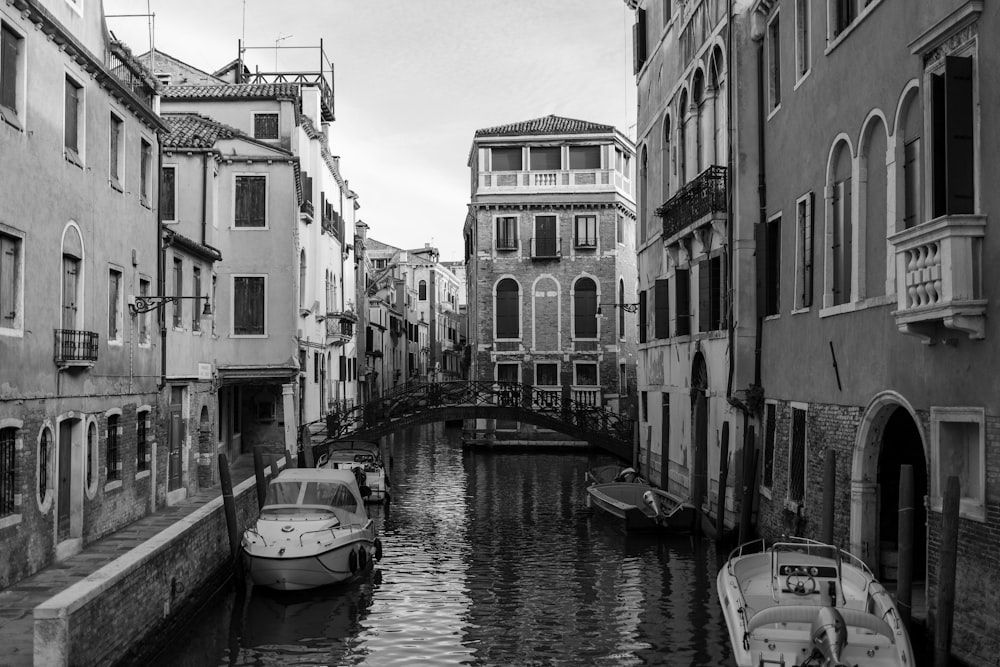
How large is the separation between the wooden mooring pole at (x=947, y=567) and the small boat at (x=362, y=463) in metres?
15.0

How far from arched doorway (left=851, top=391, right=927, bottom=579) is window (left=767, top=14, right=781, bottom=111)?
6.01 metres

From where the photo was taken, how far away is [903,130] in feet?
38.4

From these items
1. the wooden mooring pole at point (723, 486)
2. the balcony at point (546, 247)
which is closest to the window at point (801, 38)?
the wooden mooring pole at point (723, 486)

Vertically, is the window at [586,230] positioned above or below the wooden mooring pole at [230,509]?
above

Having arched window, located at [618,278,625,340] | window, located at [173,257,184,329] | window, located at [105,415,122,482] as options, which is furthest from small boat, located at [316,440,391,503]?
arched window, located at [618,278,625,340]

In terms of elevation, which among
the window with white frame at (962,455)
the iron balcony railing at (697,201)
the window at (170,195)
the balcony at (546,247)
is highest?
the balcony at (546,247)

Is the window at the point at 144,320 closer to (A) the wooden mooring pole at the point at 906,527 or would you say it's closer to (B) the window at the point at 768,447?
(B) the window at the point at 768,447

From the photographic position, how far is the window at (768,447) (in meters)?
16.6

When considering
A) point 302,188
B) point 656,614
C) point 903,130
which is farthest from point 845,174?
point 302,188

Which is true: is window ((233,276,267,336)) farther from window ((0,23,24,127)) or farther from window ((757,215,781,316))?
window ((0,23,24,127))

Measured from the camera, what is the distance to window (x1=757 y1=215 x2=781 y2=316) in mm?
16859

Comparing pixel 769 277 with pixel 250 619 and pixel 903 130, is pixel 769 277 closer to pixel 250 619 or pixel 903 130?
pixel 903 130

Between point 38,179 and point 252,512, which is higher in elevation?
point 38,179

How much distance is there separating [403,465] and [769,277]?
1950 centimetres
